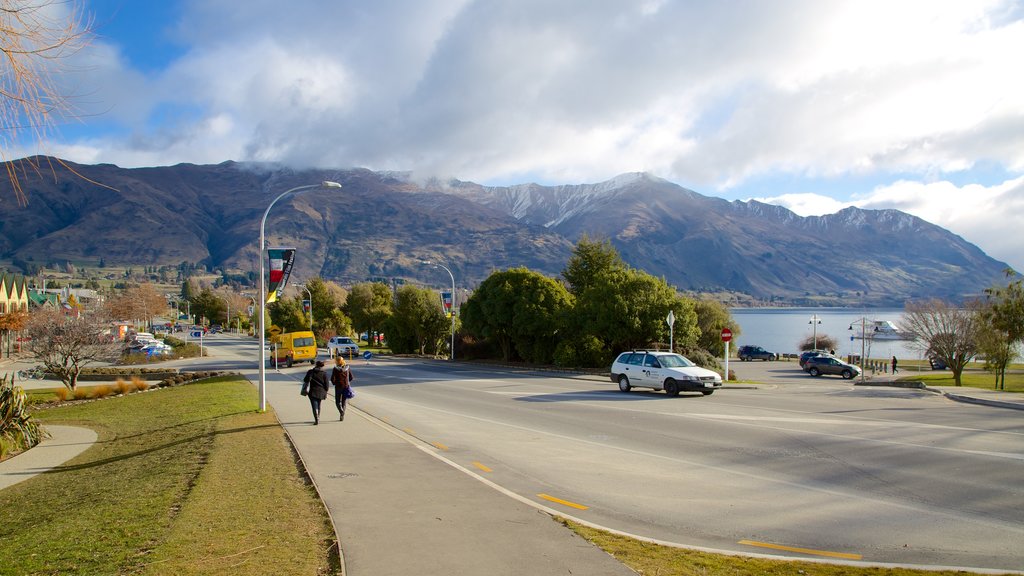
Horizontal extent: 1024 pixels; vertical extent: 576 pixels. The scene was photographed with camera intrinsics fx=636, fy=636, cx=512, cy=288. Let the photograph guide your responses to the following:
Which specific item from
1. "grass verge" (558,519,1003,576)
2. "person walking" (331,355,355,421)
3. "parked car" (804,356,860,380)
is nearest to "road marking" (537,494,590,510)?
"grass verge" (558,519,1003,576)

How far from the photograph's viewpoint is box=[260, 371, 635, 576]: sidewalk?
5.66 meters

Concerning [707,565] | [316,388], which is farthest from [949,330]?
[707,565]

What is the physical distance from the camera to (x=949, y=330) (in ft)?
130

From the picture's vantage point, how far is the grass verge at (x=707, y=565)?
5.64m

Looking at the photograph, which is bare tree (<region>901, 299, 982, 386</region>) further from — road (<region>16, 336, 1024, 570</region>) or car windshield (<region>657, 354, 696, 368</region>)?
car windshield (<region>657, 354, 696, 368</region>)

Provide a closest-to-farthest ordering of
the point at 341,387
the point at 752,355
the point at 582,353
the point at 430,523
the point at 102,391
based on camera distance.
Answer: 1. the point at 430,523
2. the point at 341,387
3. the point at 102,391
4. the point at 582,353
5. the point at 752,355

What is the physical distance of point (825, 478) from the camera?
10.1m

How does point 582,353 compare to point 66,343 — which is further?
point 582,353

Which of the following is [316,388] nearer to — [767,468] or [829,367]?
[767,468]

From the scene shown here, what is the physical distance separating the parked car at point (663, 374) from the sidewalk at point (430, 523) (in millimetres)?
13921

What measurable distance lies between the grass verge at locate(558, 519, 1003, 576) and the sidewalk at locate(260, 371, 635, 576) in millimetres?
215

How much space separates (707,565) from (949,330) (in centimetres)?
4236

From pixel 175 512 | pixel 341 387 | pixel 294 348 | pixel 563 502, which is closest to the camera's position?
pixel 175 512

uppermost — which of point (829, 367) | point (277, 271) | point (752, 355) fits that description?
point (277, 271)
